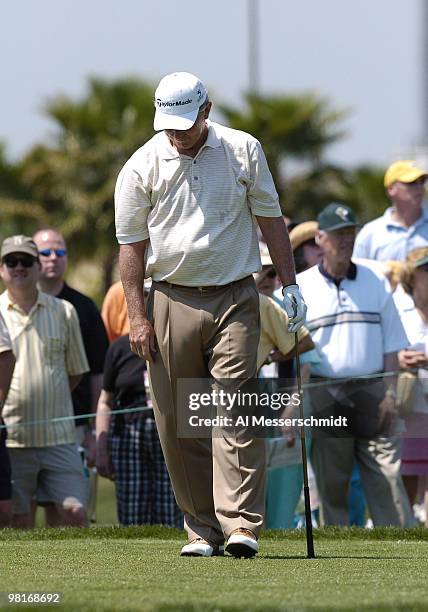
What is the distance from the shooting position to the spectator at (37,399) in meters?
10.2

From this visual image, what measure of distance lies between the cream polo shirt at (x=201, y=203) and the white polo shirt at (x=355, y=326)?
9.54 feet

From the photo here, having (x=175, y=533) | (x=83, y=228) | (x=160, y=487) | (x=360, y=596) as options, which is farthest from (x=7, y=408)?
(x=83, y=228)

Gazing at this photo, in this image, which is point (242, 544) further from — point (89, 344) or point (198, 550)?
point (89, 344)

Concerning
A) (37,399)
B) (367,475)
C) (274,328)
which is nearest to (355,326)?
(274,328)

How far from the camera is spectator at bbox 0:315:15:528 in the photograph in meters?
9.12

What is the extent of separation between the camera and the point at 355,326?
32.9 feet

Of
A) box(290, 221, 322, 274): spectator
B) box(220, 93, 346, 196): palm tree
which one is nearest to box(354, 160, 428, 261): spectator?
box(290, 221, 322, 274): spectator

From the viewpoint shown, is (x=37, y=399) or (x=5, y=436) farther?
(x=37, y=399)

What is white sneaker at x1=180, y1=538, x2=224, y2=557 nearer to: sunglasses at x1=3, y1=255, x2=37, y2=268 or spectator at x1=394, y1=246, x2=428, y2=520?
spectator at x1=394, y1=246, x2=428, y2=520

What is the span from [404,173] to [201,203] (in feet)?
16.8

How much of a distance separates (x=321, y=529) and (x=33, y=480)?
2.42 meters

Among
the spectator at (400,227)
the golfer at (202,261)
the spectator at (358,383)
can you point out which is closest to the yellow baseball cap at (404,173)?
the spectator at (400,227)

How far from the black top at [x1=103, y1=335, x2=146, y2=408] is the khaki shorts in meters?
0.51

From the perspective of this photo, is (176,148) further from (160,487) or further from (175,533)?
(160,487)
